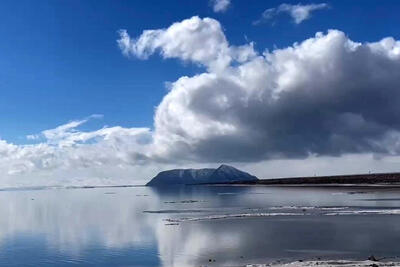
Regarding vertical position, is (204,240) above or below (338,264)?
above

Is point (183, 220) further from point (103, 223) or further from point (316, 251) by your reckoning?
point (316, 251)

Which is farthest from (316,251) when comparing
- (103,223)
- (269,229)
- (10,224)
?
(10,224)

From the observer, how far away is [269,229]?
4731 centimetres

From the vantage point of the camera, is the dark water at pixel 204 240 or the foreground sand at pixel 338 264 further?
the dark water at pixel 204 240

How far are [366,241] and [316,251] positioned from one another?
5939 millimetres

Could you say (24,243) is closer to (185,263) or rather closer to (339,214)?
(185,263)

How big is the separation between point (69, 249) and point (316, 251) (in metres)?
19.6

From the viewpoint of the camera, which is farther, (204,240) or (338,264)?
(204,240)

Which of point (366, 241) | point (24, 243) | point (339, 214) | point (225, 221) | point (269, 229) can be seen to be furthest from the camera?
point (339, 214)

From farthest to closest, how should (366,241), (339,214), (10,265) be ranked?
1. (339,214)
2. (366,241)
3. (10,265)

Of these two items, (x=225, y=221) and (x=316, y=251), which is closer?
(x=316, y=251)

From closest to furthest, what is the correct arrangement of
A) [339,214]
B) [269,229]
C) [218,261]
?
[218,261]
[269,229]
[339,214]

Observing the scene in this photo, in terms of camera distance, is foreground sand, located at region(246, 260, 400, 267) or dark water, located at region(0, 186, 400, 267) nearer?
foreground sand, located at region(246, 260, 400, 267)

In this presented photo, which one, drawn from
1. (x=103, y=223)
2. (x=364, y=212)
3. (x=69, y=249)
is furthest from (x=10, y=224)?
(x=364, y=212)
